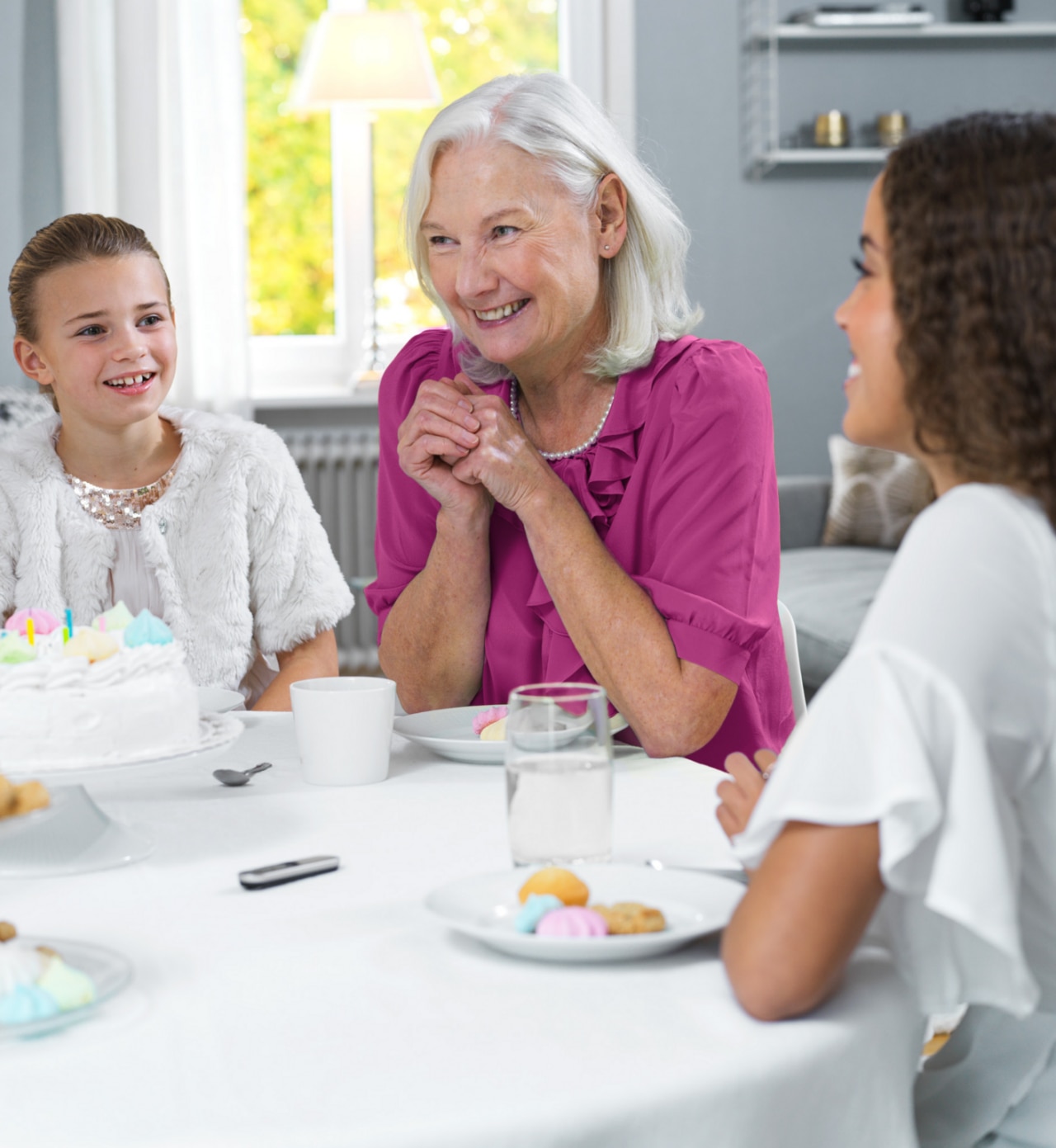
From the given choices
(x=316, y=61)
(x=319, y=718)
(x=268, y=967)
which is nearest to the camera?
(x=268, y=967)

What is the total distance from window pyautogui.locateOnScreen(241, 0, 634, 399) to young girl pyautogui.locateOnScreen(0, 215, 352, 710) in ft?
7.93

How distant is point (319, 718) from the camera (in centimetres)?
112

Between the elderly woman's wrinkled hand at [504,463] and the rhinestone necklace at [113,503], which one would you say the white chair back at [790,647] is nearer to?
the elderly woman's wrinkled hand at [504,463]

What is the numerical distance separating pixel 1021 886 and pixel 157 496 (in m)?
1.41

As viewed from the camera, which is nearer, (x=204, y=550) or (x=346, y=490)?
(x=204, y=550)

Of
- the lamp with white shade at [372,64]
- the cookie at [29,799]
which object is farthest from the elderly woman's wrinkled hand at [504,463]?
the lamp with white shade at [372,64]

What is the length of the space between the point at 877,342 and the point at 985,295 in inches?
Answer: 3.5

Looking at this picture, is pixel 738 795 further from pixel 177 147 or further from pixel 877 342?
pixel 177 147

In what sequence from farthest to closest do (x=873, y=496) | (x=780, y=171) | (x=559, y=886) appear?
1. (x=780, y=171)
2. (x=873, y=496)
3. (x=559, y=886)

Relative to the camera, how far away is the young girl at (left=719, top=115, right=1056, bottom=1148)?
2.18 ft

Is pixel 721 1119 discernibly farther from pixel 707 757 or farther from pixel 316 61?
pixel 316 61

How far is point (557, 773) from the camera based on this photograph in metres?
0.85

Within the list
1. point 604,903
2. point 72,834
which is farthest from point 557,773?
point 72,834

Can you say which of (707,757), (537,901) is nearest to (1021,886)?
(537,901)
